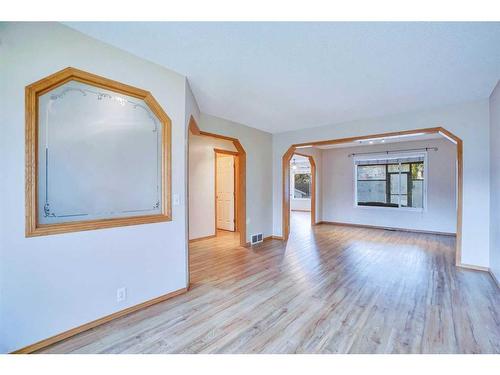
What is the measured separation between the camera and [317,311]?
2332mm

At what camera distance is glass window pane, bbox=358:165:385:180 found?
22.7 ft

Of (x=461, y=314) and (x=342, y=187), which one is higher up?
(x=342, y=187)

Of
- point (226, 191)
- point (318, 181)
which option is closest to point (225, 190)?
point (226, 191)

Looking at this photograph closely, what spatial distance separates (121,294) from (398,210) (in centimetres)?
716

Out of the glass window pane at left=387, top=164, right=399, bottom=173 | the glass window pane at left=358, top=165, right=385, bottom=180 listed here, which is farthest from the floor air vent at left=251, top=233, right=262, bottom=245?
the glass window pane at left=387, top=164, right=399, bottom=173

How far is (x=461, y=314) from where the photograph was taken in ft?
7.40

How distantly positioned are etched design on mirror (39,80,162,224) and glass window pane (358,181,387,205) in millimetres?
6611

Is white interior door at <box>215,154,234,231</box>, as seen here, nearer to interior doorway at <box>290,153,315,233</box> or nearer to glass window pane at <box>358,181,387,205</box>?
glass window pane at <box>358,181,387,205</box>

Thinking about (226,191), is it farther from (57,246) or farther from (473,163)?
(473,163)

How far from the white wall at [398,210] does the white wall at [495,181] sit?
122 inches
